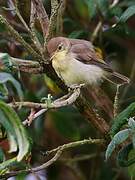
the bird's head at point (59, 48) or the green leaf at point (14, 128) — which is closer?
the green leaf at point (14, 128)

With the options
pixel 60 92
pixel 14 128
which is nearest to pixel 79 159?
pixel 60 92

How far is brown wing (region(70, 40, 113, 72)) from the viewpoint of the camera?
1.97m

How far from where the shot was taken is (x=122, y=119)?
1.41m

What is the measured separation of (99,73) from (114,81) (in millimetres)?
121

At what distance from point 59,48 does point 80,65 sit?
158mm

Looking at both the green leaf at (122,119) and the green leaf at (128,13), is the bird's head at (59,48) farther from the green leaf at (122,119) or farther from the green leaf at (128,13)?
the green leaf at (122,119)

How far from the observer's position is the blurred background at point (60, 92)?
6.31ft

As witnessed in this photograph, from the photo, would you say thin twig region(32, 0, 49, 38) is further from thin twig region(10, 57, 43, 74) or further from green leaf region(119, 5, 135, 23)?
green leaf region(119, 5, 135, 23)

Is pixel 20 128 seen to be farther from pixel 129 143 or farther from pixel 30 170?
pixel 129 143

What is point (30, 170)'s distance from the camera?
4.20ft

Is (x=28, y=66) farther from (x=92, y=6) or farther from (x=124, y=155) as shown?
(x=92, y=6)

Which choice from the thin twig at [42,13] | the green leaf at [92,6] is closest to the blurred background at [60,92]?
the green leaf at [92,6]

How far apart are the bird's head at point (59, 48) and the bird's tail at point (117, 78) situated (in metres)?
0.19

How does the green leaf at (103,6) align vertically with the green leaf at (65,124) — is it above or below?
above
